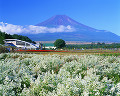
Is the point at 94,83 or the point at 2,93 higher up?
the point at 94,83

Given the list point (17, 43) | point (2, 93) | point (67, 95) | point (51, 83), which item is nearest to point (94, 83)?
point (67, 95)

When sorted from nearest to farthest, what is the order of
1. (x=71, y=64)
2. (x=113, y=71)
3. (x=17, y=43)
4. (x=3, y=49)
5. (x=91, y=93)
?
(x=91, y=93), (x=113, y=71), (x=71, y=64), (x=3, y=49), (x=17, y=43)

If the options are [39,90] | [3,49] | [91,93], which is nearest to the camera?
[91,93]

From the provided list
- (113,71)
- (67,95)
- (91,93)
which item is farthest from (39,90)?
(113,71)

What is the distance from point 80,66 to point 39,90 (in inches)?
128

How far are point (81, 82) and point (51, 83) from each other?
834 millimetres

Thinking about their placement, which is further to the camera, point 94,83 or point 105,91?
point 94,83

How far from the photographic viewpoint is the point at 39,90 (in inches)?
164

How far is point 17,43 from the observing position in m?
104

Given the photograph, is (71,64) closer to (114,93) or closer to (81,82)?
(81,82)

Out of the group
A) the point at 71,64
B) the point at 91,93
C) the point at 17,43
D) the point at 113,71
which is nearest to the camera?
the point at 91,93

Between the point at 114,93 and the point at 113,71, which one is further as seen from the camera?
the point at 113,71

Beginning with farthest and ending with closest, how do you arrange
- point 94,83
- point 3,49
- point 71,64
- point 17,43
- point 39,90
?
point 17,43 → point 3,49 → point 71,64 → point 39,90 → point 94,83

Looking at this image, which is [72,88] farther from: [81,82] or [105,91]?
[105,91]
